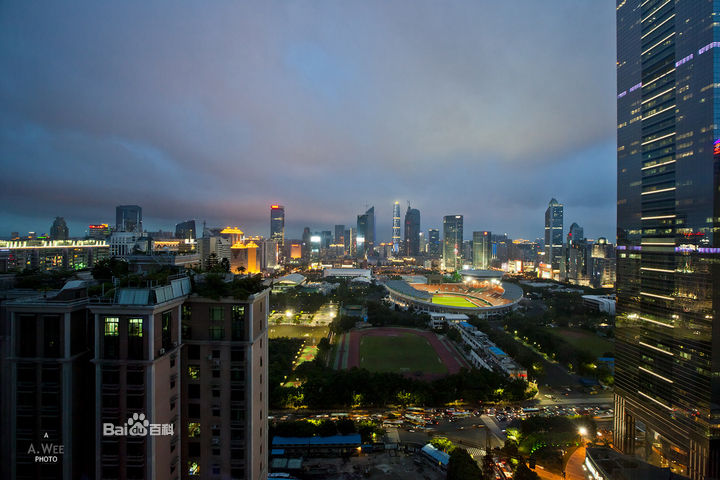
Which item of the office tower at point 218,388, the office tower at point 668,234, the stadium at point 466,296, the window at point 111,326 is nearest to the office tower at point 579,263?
the stadium at point 466,296

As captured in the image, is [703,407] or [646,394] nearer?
[703,407]

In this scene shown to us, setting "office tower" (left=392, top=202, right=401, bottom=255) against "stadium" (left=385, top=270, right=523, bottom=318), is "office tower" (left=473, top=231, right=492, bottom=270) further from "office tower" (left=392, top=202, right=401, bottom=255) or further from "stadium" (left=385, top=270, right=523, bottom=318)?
"stadium" (left=385, top=270, right=523, bottom=318)

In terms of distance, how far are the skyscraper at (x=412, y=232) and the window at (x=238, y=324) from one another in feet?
560

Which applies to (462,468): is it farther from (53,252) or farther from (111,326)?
(53,252)

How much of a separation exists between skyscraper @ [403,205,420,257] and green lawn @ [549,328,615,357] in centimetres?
13558

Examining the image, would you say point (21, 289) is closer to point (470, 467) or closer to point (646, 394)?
point (470, 467)

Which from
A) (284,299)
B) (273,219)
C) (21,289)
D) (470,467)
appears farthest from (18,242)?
(273,219)

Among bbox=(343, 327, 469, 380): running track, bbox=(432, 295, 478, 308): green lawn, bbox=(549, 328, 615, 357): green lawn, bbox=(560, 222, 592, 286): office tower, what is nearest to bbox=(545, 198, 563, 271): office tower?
bbox=(560, 222, 592, 286): office tower

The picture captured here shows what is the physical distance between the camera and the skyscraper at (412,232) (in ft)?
583

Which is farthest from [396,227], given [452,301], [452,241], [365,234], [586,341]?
[586,341]

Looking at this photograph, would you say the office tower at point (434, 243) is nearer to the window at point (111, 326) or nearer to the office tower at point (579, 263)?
the office tower at point (579, 263)

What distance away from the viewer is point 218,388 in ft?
28.4

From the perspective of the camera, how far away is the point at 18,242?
4172 centimetres

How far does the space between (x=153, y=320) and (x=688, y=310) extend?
21.3 metres
